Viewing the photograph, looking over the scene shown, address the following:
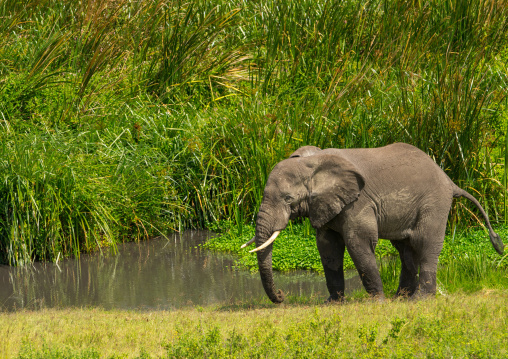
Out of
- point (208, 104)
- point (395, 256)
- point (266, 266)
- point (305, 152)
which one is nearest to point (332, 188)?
point (305, 152)

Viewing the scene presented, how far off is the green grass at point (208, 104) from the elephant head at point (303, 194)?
312cm

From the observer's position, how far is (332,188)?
6.93 metres

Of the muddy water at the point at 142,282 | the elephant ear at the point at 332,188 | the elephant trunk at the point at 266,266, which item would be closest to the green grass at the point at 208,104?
the muddy water at the point at 142,282

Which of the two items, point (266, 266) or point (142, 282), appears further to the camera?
point (142, 282)

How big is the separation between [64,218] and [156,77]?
13.5 ft

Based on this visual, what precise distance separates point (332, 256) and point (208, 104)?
5577 millimetres

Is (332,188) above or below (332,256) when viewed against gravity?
above

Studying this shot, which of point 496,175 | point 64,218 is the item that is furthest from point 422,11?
point 64,218

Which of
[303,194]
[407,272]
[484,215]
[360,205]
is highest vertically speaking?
[303,194]

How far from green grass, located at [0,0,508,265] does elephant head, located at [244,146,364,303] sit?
312 centimetres

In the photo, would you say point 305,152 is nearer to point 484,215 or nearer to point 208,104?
point 484,215

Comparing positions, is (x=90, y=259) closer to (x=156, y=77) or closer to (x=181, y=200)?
(x=181, y=200)

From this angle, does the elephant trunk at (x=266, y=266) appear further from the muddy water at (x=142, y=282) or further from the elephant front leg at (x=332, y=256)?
the muddy water at (x=142, y=282)

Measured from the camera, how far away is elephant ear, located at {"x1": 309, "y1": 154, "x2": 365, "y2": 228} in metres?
6.94
